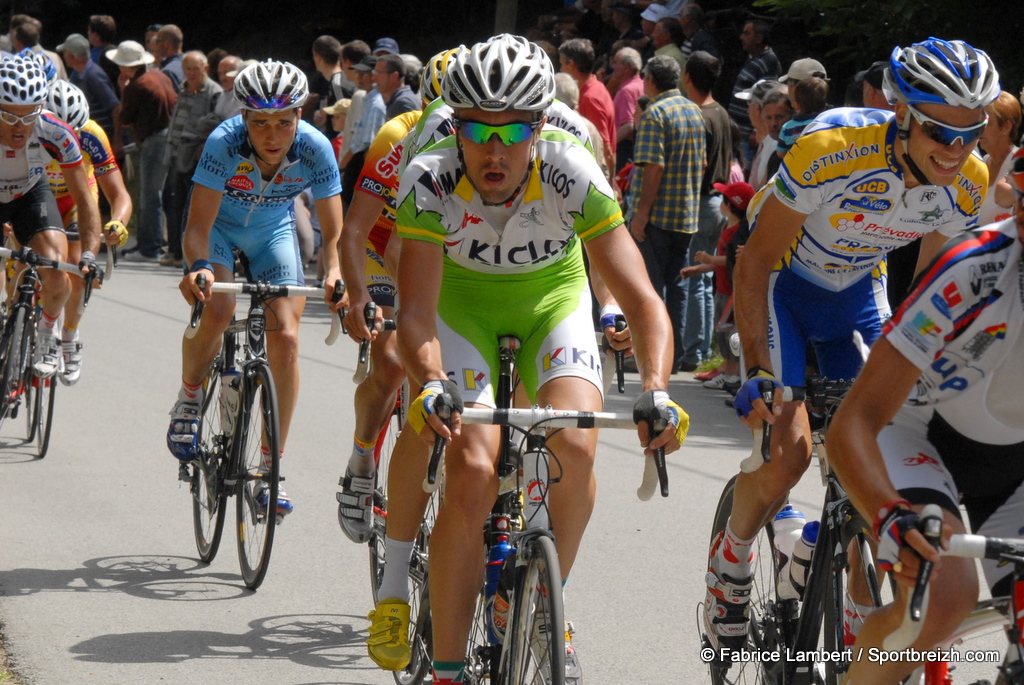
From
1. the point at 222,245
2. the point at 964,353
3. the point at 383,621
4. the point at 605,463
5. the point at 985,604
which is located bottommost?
the point at 605,463

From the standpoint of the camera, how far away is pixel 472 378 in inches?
163

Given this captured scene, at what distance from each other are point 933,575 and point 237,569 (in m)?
4.19

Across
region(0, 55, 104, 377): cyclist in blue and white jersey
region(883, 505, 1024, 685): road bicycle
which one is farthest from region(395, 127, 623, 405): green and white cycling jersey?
region(0, 55, 104, 377): cyclist in blue and white jersey

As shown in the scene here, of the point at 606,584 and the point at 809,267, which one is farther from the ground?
the point at 809,267

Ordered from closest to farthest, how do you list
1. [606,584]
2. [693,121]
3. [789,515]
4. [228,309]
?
1. [789,515]
2. [606,584]
3. [228,309]
4. [693,121]

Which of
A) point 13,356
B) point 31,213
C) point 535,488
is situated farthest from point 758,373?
point 31,213

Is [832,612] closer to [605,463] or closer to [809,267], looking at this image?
[809,267]

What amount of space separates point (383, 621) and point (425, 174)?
154 centimetres

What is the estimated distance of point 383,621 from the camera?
15.0 feet

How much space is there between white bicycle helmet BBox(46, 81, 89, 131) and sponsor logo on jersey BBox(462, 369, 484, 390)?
5.46 meters

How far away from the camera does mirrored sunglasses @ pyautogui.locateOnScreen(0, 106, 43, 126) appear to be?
7.65 meters

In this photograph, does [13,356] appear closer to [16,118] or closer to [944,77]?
[16,118]

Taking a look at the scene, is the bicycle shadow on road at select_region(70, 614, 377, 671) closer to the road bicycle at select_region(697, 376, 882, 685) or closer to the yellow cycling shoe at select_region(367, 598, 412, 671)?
the yellow cycling shoe at select_region(367, 598, 412, 671)

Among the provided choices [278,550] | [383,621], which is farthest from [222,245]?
[383,621]
